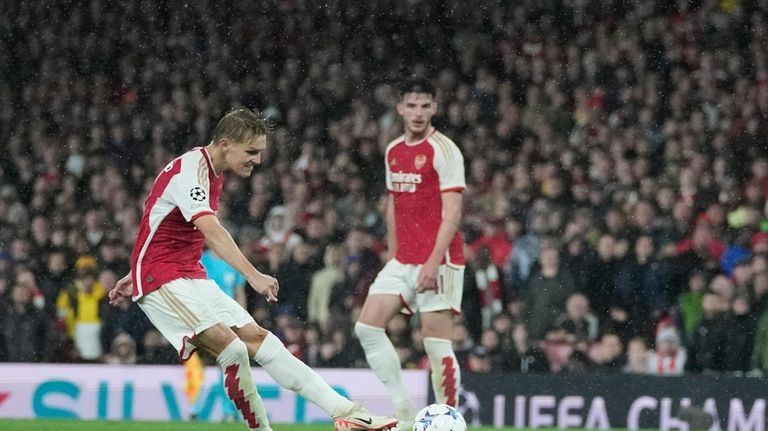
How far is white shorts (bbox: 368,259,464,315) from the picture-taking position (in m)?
9.23

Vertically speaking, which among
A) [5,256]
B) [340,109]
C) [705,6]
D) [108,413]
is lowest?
[108,413]

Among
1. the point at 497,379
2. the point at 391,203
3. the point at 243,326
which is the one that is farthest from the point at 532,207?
the point at 243,326

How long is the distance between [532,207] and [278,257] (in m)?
2.48

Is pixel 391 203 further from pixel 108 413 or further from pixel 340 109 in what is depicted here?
pixel 340 109

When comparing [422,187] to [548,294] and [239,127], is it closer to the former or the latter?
[239,127]

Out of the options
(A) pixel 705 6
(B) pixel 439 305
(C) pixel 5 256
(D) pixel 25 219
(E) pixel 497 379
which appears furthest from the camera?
(A) pixel 705 6

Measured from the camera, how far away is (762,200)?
14203mm

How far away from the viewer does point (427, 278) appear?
895 centimetres

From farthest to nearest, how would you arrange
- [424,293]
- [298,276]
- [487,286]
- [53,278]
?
1. [53,278]
2. [298,276]
3. [487,286]
4. [424,293]

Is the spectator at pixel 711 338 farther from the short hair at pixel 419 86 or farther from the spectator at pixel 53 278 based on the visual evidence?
the spectator at pixel 53 278

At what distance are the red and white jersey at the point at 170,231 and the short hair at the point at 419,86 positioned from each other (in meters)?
1.80

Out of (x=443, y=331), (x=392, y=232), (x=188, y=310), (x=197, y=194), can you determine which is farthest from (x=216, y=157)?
(x=443, y=331)

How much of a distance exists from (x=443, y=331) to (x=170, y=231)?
2.15 metres

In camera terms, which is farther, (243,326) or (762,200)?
(762,200)
